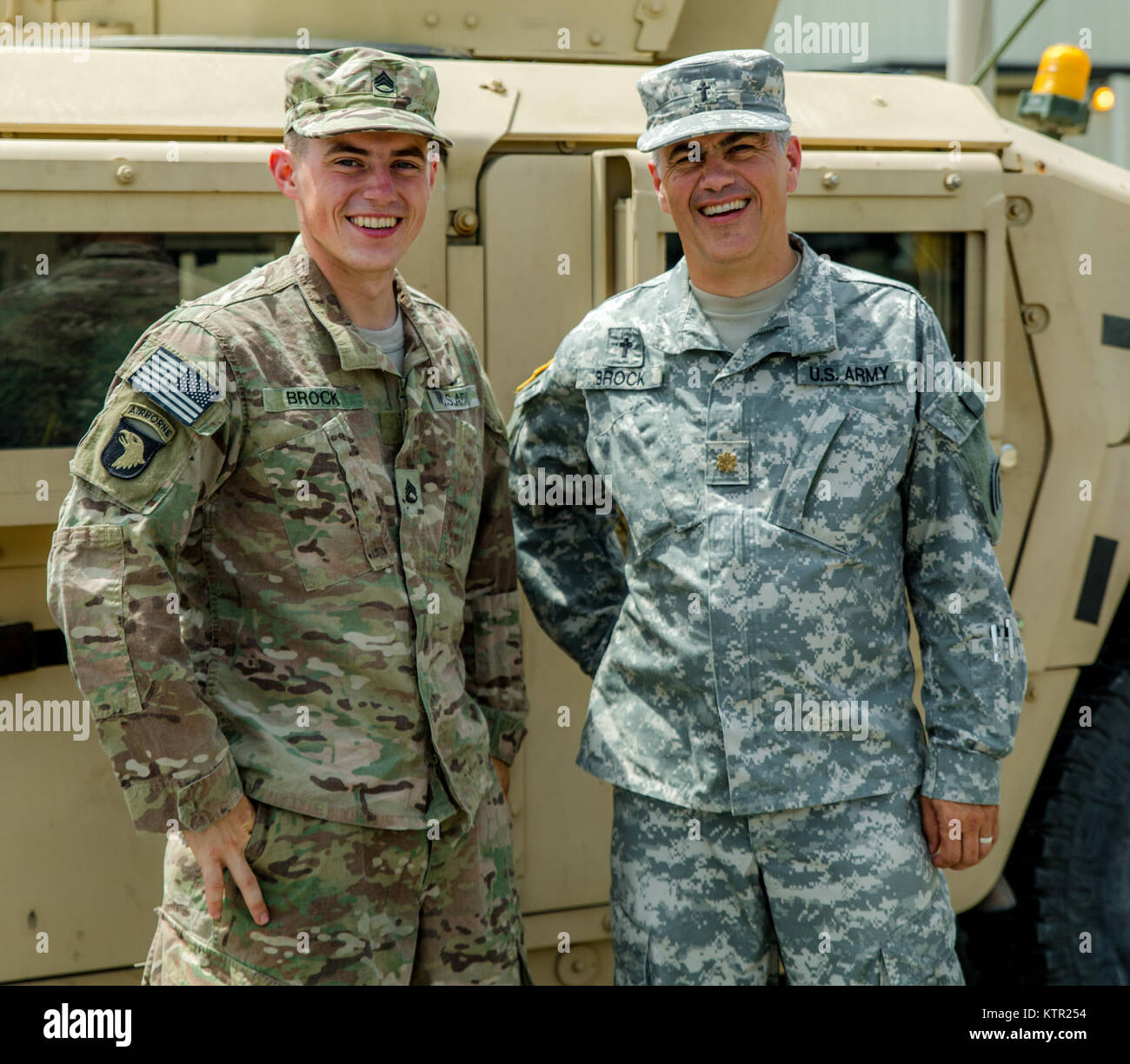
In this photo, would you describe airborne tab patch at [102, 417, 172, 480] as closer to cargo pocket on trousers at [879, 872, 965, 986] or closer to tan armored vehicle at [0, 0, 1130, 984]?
tan armored vehicle at [0, 0, 1130, 984]

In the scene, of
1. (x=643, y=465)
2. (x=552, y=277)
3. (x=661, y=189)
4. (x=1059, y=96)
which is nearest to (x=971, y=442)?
(x=643, y=465)

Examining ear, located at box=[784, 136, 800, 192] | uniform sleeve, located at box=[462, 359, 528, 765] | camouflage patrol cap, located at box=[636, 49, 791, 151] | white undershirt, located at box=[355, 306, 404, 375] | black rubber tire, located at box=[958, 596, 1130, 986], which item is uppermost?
camouflage patrol cap, located at box=[636, 49, 791, 151]

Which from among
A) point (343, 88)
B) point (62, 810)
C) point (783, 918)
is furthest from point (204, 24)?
point (783, 918)

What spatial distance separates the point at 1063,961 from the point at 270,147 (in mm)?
2466

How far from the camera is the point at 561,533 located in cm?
249

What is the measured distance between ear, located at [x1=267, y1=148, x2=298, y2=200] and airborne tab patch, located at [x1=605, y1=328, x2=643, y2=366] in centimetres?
55

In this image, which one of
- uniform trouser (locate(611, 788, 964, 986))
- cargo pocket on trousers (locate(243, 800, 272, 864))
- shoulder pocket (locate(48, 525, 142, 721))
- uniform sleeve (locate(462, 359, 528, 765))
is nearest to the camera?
shoulder pocket (locate(48, 525, 142, 721))

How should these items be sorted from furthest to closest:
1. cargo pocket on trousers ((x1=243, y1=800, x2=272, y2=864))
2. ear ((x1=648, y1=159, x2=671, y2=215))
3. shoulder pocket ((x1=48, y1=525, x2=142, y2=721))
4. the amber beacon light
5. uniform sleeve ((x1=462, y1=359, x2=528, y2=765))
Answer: the amber beacon light < uniform sleeve ((x1=462, y1=359, x2=528, y2=765)) < ear ((x1=648, y1=159, x2=671, y2=215)) < cargo pocket on trousers ((x1=243, y1=800, x2=272, y2=864)) < shoulder pocket ((x1=48, y1=525, x2=142, y2=721))

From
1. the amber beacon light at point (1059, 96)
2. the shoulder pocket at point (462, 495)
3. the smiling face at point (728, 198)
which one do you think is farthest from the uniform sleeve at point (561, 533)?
the amber beacon light at point (1059, 96)

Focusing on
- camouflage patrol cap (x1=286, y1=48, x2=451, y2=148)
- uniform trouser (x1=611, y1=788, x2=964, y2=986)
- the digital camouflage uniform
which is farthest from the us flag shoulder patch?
uniform trouser (x1=611, y1=788, x2=964, y2=986)

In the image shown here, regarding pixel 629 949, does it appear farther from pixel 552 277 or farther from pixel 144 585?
pixel 552 277

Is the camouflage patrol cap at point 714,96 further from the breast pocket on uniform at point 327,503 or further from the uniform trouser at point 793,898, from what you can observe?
the uniform trouser at point 793,898

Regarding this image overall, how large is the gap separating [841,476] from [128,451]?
3.42 ft

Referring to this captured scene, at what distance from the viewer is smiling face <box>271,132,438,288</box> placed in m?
2.06
